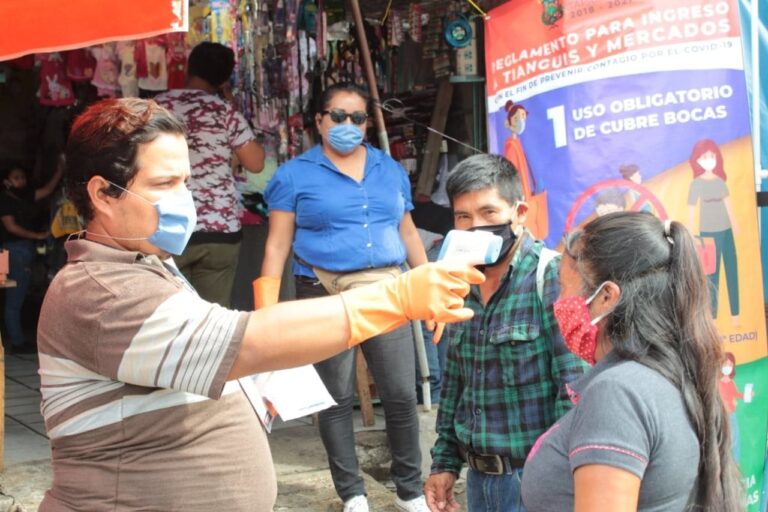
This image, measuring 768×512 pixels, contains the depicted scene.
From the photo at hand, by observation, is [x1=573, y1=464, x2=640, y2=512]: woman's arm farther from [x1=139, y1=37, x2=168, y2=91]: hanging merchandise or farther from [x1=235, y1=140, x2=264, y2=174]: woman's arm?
[x1=139, y1=37, x2=168, y2=91]: hanging merchandise

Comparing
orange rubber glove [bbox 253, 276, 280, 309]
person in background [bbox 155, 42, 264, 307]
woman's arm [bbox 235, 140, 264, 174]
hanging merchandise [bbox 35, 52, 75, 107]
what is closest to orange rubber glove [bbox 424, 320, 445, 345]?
orange rubber glove [bbox 253, 276, 280, 309]

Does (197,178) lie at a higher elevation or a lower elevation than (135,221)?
higher

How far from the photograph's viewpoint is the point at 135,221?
2033 millimetres

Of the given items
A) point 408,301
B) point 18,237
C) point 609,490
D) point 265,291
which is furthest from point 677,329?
point 18,237

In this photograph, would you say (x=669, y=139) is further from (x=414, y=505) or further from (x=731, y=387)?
(x=414, y=505)

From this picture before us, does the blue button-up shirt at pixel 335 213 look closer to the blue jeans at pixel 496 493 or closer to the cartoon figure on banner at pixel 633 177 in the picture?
the cartoon figure on banner at pixel 633 177

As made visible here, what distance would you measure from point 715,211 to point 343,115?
5.81 feet

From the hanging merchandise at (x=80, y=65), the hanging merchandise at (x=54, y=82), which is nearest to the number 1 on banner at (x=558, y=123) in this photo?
the hanging merchandise at (x=80, y=65)

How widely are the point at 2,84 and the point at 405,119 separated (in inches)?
175

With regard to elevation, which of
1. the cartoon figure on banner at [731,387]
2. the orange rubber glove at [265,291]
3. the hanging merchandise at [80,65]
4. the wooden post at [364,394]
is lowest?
the wooden post at [364,394]

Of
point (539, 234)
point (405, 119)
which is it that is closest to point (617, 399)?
point (539, 234)

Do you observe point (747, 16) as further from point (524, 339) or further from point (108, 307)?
point (108, 307)

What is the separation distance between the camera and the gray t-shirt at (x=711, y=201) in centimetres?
361

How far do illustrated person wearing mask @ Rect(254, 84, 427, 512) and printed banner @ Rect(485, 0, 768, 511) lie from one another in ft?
3.03
